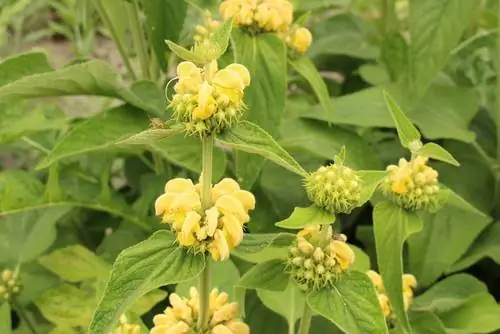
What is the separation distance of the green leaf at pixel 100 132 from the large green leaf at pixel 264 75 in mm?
91

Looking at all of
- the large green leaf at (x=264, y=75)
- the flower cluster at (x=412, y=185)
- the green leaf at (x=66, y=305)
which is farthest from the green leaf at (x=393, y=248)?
the green leaf at (x=66, y=305)

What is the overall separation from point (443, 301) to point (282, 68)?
201mm

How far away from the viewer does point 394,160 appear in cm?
71

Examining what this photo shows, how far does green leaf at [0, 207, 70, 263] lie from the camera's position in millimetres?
606

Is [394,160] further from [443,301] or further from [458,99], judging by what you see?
[443,301]

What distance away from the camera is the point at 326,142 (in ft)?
2.00

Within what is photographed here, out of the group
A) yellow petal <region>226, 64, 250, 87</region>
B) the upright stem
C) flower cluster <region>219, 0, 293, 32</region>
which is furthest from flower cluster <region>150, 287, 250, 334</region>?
flower cluster <region>219, 0, 293, 32</region>

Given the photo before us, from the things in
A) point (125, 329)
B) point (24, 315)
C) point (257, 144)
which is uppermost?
point (257, 144)

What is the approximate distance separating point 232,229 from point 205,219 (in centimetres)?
1

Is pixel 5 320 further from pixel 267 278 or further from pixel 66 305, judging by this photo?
pixel 267 278

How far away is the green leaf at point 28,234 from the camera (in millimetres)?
606

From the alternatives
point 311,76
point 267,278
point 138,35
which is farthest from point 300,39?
point 267,278

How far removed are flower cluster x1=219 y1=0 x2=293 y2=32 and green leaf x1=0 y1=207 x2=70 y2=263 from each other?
225mm

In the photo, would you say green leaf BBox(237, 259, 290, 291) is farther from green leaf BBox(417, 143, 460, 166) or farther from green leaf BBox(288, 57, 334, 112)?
green leaf BBox(288, 57, 334, 112)
